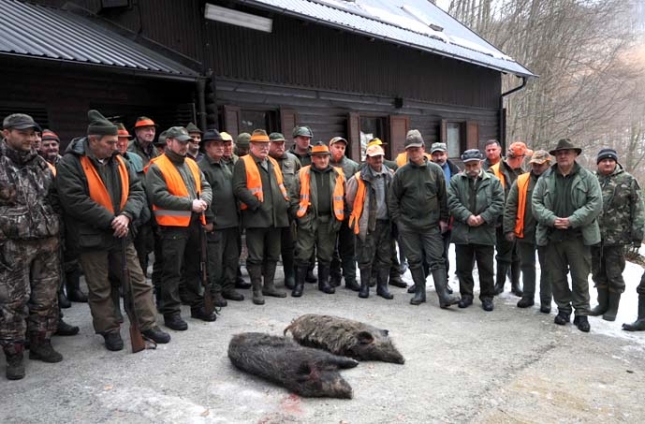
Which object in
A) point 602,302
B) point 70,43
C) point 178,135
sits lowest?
point 602,302

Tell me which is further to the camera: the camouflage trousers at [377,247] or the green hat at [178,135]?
the camouflage trousers at [377,247]

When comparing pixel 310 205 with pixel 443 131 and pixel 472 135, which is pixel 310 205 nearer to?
pixel 443 131

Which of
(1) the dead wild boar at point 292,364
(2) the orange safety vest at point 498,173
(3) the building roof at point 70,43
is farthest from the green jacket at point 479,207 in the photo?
(3) the building roof at point 70,43

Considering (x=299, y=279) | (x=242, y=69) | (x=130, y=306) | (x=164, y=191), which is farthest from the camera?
(x=242, y=69)

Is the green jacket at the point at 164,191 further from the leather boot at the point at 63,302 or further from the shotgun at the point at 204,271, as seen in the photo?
the leather boot at the point at 63,302

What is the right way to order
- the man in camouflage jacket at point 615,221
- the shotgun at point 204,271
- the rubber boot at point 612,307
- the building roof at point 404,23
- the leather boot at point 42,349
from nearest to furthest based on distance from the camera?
the leather boot at point 42,349 < the shotgun at point 204,271 < the man in camouflage jacket at point 615,221 < the rubber boot at point 612,307 < the building roof at point 404,23

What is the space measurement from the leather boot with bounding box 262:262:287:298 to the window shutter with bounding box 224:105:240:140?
128 inches

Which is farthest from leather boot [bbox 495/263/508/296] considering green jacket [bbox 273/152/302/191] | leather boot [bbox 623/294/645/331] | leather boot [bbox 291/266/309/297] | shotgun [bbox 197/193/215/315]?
shotgun [bbox 197/193/215/315]

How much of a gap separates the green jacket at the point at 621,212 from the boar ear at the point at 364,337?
11.2 ft

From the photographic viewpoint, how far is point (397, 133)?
40.7 ft

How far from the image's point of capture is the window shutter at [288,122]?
9.54m

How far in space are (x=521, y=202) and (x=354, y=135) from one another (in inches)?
225

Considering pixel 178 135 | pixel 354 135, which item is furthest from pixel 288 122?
pixel 178 135

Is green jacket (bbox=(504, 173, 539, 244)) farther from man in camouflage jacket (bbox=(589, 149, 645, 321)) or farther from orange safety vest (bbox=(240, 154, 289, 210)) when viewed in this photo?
orange safety vest (bbox=(240, 154, 289, 210))
